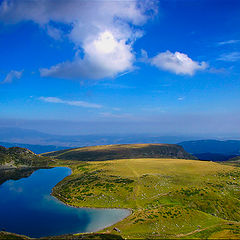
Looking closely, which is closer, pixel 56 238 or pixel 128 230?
pixel 56 238

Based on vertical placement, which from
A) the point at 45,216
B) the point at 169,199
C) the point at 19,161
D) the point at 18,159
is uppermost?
the point at 18,159

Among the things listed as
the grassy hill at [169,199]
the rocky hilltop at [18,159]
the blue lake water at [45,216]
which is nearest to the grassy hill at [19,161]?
the rocky hilltop at [18,159]

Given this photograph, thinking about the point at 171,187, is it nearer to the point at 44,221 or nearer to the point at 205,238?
the point at 205,238

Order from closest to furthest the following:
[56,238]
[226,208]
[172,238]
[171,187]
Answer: [56,238] → [172,238] → [226,208] → [171,187]

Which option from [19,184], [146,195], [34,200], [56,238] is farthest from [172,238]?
[19,184]

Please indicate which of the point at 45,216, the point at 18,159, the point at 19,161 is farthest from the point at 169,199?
the point at 18,159

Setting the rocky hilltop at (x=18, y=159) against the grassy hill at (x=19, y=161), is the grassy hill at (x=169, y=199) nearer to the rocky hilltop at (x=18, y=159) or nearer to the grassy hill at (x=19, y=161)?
the grassy hill at (x=19, y=161)

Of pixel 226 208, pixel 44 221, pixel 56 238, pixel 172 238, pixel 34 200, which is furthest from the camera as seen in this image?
pixel 34 200

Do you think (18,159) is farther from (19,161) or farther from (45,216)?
(45,216)
